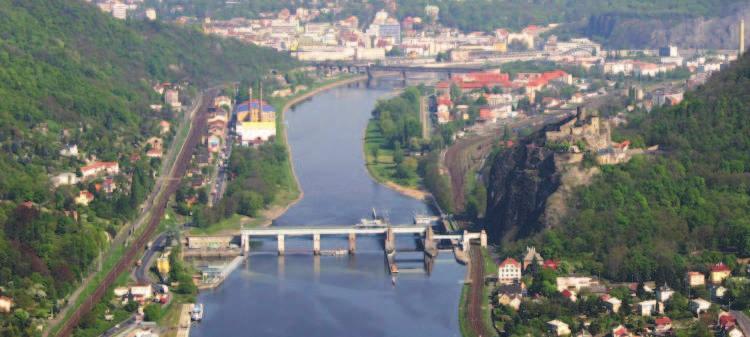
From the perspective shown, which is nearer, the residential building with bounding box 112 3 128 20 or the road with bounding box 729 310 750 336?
the road with bounding box 729 310 750 336

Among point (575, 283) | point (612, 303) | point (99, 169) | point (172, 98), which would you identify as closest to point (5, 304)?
point (575, 283)

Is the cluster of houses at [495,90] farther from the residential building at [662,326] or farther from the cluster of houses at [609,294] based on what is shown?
the residential building at [662,326]

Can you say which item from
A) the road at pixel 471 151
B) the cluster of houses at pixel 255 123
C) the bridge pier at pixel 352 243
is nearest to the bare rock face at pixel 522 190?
the road at pixel 471 151

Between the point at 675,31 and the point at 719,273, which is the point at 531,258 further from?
the point at 675,31

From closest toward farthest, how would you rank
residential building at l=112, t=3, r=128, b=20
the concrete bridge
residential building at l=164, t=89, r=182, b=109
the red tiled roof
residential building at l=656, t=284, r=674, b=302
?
the red tiled roof, residential building at l=656, t=284, r=674, b=302, the concrete bridge, residential building at l=164, t=89, r=182, b=109, residential building at l=112, t=3, r=128, b=20

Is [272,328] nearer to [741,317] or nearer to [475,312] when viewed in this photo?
[475,312]

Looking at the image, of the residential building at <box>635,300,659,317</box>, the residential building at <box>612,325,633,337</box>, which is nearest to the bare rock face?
the residential building at <box>635,300,659,317</box>

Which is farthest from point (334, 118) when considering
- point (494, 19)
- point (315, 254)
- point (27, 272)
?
point (494, 19)

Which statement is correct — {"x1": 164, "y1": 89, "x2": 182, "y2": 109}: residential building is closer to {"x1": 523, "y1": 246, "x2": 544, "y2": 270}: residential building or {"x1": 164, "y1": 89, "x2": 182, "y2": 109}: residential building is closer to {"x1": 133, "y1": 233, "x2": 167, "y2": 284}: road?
{"x1": 133, "y1": 233, "x2": 167, "y2": 284}: road
